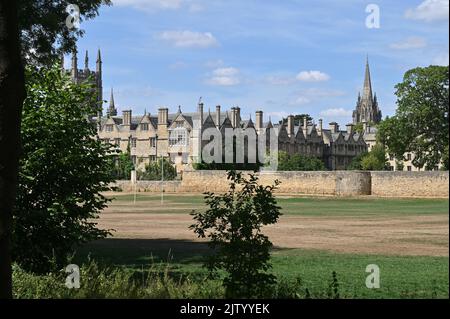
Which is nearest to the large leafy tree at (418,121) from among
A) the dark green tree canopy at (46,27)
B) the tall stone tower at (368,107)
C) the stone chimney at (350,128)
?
the dark green tree canopy at (46,27)

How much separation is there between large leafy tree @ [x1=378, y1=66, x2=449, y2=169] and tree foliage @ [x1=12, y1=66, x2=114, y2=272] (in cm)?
5649

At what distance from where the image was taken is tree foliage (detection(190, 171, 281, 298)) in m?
8.02

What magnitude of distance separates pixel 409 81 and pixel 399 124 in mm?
5731

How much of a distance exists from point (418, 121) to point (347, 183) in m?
10.5

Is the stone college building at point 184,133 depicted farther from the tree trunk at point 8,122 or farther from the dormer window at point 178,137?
the tree trunk at point 8,122

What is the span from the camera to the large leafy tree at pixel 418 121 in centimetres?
6588

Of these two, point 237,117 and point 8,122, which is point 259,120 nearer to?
point 237,117

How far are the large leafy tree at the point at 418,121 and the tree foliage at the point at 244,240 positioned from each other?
58848 millimetres

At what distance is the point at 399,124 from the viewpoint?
67.6 meters

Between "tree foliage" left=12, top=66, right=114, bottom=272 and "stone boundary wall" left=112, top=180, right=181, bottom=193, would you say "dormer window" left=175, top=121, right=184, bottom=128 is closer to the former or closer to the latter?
"stone boundary wall" left=112, top=180, right=181, bottom=193

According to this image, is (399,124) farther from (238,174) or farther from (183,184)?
(238,174)

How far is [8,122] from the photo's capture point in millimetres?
7008

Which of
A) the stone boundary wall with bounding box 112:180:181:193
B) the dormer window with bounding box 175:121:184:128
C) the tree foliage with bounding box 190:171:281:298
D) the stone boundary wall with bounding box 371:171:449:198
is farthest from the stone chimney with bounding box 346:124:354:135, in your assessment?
the tree foliage with bounding box 190:171:281:298
